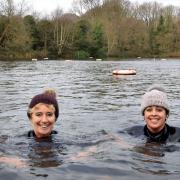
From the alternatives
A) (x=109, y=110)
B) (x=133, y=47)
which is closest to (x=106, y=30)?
(x=133, y=47)

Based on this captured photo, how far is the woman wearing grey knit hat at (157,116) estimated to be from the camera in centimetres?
722

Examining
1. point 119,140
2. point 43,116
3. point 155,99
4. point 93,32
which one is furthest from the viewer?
point 93,32

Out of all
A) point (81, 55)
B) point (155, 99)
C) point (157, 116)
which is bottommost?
point (157, 116)

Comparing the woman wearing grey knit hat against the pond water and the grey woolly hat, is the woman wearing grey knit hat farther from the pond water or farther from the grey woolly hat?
the pond water

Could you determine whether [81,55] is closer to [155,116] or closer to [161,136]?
[161,136]

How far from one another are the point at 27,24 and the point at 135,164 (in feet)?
226

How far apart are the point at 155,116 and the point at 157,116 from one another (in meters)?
0.03

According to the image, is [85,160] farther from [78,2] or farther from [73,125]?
[78,2]

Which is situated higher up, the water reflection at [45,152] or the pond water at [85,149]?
the water reflection at [45,152]

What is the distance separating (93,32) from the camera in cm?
8300

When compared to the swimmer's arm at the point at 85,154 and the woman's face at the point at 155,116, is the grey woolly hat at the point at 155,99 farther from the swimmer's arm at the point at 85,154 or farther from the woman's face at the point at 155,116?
the swimmer's arm at the point at 85,154

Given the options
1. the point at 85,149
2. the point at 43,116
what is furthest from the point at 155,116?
the point at 43,116

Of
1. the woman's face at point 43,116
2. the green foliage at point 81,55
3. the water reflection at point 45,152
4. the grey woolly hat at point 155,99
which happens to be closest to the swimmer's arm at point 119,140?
the grey woolly hat at point 155,99

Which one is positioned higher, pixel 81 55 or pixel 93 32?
pixel 93 32
